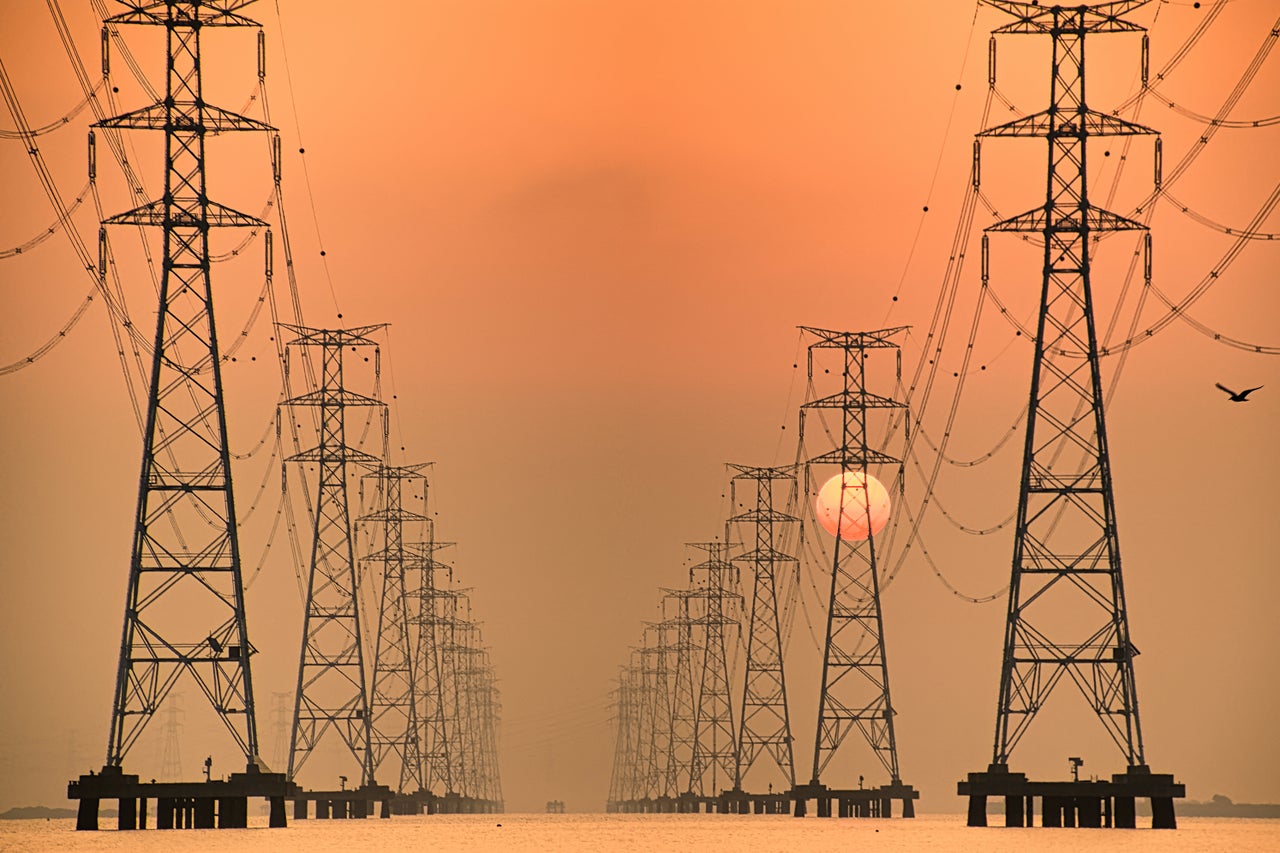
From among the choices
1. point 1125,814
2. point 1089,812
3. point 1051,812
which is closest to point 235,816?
point 1051,812

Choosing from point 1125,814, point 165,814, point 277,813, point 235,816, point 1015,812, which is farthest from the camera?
point 277,813

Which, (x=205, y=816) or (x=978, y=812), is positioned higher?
(x=978, y=812)

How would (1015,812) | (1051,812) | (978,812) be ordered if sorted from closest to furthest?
(1015,812) < (1051,812) < (978,812)

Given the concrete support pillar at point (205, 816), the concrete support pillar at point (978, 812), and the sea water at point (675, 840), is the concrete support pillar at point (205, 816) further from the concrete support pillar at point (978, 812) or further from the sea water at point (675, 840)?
the concrete support pillar at point (978, 812)

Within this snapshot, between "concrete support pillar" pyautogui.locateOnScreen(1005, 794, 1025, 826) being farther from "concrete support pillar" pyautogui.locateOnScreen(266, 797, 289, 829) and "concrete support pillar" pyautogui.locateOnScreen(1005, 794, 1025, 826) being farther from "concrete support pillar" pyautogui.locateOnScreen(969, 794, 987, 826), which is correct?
"concrete support pillar" pyautogui.locateOnScreen(266, 797, 289, 829)

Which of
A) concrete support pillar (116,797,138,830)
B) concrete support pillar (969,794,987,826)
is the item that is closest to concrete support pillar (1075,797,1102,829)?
concrete support pillar (969,794,987,826)

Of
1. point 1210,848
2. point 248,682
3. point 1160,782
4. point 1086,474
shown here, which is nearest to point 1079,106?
point 1086,474

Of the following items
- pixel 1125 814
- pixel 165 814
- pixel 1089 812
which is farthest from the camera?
pixel 1089 812

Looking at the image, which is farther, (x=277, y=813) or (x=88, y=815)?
(x=277, y=813)

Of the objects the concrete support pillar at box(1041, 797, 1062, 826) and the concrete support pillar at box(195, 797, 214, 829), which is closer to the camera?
the concrete support pillar at box(1041, 797, 1062, 826)

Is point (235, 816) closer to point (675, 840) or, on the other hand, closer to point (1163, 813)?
point (675, 840)

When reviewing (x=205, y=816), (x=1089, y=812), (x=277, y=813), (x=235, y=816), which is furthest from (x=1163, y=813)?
(x=277, y=813)

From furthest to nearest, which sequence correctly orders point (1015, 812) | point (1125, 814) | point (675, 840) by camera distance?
point (675, 840) < point (1015, 812) < point (1125, 814)

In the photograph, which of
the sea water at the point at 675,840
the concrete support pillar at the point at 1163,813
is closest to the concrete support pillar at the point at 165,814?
the sea water at the point at 675,840
